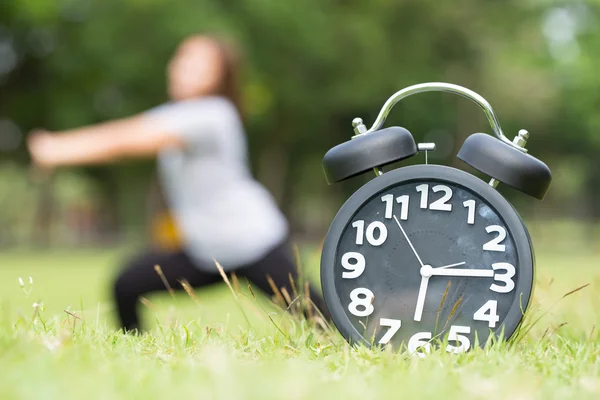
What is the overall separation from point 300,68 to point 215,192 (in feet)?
67.9

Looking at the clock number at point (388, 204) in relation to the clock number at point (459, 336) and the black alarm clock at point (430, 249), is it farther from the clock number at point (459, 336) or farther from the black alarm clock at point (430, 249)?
the clock number at point (459, 336)

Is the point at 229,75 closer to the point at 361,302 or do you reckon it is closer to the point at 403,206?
the point at 403,206

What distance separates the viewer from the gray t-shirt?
15.9 feet

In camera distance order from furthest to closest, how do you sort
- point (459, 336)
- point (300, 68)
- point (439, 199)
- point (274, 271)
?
point (300, 68), point (274, 271), point (439, 199), point (459, 336)

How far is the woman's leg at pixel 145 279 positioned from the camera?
188 inches

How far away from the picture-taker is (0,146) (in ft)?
94.6

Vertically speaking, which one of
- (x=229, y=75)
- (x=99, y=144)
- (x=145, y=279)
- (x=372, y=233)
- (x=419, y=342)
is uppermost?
(x=229, y=75)

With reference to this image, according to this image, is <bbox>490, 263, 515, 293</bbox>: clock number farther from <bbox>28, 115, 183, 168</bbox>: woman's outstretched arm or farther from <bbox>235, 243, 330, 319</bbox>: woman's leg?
<bbox>28, 115, 183, 168</bbox>: woman's outstretched arm

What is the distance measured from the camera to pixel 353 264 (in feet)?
9.80

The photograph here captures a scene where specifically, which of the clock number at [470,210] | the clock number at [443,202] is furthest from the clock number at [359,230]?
the clock number at [470,210]

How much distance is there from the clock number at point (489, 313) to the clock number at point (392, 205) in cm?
39

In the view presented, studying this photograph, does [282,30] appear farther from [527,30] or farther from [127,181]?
[127,181]

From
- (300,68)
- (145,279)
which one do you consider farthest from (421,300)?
(300,68)

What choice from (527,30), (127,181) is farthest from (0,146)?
(527,30)
